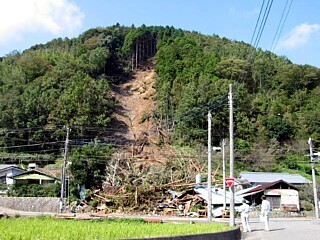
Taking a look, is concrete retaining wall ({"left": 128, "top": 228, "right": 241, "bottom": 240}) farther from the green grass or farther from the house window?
the house window

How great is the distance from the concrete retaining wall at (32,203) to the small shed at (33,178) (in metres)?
7.31

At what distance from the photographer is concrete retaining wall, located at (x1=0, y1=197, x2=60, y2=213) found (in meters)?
34.7

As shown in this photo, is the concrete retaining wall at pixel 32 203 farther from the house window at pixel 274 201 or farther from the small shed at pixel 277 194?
the house window at pixel 274 201

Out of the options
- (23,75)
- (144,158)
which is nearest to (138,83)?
(23,75)

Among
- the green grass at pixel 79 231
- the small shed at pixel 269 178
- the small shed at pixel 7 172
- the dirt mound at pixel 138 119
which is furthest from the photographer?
the dirt mound at pixel 138 119

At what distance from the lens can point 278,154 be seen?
2163 inches

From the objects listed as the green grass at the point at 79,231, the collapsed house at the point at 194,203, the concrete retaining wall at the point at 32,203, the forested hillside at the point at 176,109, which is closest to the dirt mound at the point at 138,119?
the forested hillside at the point at 176,109

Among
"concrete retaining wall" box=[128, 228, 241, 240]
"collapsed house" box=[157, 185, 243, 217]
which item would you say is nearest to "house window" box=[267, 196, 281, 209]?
"collapsed house" box=[157, 185, 243, 217]

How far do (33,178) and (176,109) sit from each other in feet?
100

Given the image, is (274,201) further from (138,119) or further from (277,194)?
(138,119)

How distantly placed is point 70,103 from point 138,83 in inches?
1457

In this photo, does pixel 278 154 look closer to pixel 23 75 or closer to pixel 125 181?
pixel 125 181

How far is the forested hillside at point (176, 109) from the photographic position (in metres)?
53.8

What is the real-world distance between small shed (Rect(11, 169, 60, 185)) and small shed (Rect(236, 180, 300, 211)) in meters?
22.2
